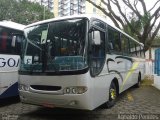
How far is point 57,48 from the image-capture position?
7.15 metres

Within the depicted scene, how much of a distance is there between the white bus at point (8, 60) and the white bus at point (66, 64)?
1648mm

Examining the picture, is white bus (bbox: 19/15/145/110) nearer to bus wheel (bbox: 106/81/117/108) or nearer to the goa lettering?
bus wheel (bbox: 106/81/117/108)

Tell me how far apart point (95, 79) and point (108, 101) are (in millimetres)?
1646

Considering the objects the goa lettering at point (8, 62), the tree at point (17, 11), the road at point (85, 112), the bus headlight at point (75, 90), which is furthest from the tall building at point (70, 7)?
the bus headlight at point (75, 90)

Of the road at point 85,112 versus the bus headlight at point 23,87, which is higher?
the bus headlight at point 23,87

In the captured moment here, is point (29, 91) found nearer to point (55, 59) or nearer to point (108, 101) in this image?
point (55, 59)

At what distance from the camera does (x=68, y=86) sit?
6.76 m

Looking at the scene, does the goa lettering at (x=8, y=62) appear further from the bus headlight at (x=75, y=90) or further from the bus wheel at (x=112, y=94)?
the bus wheel at (x=112, y=94)

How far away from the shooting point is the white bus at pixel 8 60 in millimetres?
9141

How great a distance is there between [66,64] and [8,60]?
10.9 feet

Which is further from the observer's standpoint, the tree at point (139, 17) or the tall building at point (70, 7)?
the tall building at point (70, 7)

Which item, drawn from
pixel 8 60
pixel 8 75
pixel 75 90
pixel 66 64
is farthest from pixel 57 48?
pixel 8 75

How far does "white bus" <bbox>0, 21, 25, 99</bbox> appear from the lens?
9.14 meters

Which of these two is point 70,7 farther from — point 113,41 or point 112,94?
point 112,94
